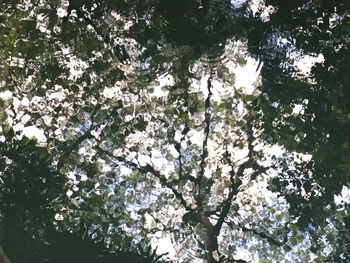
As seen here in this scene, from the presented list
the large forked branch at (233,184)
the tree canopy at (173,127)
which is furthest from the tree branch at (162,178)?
the large forked branch at (233,184)

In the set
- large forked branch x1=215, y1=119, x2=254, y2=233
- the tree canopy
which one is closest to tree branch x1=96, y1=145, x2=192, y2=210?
the tree canopy

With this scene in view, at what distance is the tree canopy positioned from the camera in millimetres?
7625

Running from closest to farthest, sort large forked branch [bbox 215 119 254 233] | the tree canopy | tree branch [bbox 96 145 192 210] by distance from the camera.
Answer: the tree canopy, large forked branch [bbox 215 119 254 233], tree branch [bbox 96 145 192 210]

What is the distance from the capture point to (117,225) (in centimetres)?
1141

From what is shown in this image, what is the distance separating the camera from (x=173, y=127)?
11.0 meters

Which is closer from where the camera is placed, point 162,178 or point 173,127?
point 173,127

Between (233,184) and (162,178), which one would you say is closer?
(233,184)

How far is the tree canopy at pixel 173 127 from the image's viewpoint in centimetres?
762

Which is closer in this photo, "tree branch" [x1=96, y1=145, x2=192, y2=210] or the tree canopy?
the tree canopy

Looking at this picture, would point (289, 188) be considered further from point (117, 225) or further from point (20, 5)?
point (20, 5)

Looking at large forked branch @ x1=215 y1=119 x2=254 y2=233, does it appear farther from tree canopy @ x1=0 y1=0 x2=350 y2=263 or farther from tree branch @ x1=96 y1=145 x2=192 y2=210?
tree branch @ x1=96 y1=145 x2=192 y2=210

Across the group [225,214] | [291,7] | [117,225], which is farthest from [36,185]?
[291,7]

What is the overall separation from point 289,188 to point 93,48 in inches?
236

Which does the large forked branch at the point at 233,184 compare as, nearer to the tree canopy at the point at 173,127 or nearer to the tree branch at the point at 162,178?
the tree canopy at the point at 173,127
